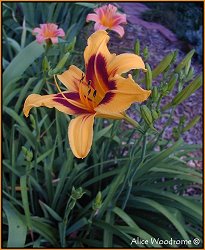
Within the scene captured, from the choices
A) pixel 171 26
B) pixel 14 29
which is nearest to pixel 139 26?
pixel 171 26

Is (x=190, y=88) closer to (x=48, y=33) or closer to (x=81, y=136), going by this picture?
(x=81, y=136)

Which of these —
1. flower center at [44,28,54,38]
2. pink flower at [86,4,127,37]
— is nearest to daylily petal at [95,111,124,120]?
pink flower at [86,4,127,37]

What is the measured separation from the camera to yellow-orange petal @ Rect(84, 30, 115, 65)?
3.08ft

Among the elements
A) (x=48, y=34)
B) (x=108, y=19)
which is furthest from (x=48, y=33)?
→ (x=108, y=19)

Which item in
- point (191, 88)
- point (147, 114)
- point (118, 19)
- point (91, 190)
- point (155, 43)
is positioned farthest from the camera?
point (155, 43)

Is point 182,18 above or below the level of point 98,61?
above

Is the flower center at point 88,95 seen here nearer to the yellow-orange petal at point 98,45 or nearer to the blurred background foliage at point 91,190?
the yellow-orange petal at point 98,45

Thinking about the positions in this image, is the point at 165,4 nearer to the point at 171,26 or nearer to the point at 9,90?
the point at 171,26

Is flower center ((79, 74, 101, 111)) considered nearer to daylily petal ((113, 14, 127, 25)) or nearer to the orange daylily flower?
the orange daylily flower

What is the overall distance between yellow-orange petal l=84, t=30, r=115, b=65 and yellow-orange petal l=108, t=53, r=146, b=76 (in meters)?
0.04

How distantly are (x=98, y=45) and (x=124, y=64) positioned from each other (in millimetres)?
123

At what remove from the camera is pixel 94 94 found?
3.12 feet

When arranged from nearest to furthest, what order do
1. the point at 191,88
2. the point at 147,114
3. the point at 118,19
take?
the point at 147,114 < the point at 191,88 < the point at 118,19

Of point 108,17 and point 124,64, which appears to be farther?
point 108,17
